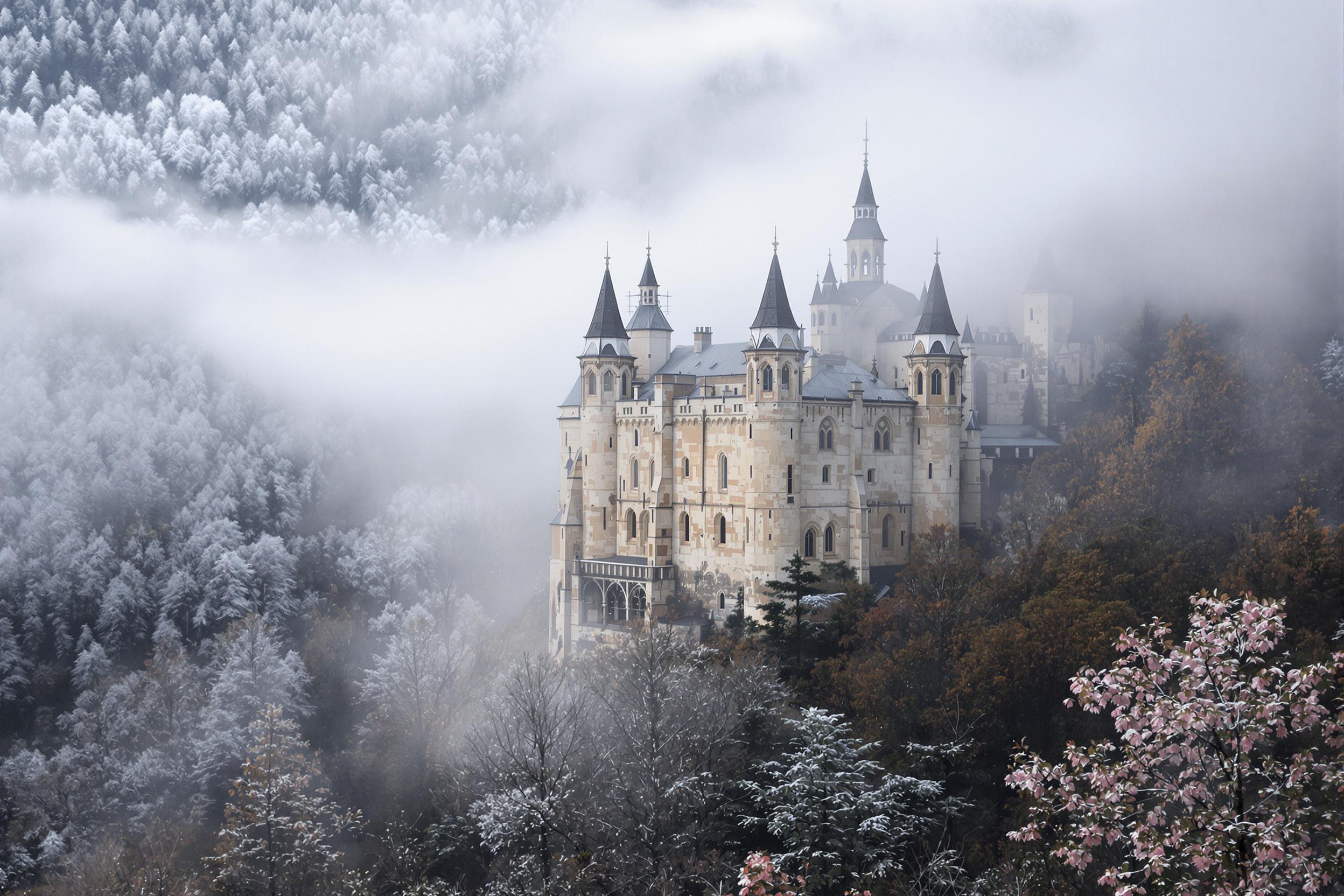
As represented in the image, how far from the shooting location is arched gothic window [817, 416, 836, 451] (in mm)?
66312

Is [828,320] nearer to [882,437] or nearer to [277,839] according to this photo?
[882,437]

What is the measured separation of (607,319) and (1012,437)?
81.2ft

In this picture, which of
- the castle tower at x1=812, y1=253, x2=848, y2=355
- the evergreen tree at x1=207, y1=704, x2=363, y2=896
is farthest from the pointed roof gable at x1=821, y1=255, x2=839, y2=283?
the evergreen tree at x1=207, y1=704, x2=363, y2=896

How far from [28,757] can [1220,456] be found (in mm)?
69268

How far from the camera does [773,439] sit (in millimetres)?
64500

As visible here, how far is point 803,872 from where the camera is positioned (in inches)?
1455

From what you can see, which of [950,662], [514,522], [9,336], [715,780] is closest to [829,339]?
[950,662]

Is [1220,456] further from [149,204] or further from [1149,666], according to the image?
[149,204]

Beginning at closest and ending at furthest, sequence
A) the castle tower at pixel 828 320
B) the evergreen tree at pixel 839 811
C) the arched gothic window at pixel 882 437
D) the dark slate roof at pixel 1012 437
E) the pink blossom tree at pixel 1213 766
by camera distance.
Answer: the pink blossom tree at pixel 1213 766 → the evergreen tree at pixel 839 811 → the arched gothic window at pixel 882 437 → the dark slate roof at pixel 1012 437 → the castle tower at pixel 828 320

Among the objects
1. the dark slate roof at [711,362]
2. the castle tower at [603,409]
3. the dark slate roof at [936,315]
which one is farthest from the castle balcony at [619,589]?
the dark slate roof at [936,315]

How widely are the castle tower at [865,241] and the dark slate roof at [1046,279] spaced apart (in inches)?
378

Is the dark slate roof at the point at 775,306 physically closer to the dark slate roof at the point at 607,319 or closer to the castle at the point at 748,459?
the castle at the point at 748,459

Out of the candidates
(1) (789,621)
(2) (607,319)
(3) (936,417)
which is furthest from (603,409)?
(1) (789,621)

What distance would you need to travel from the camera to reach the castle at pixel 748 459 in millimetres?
65062
